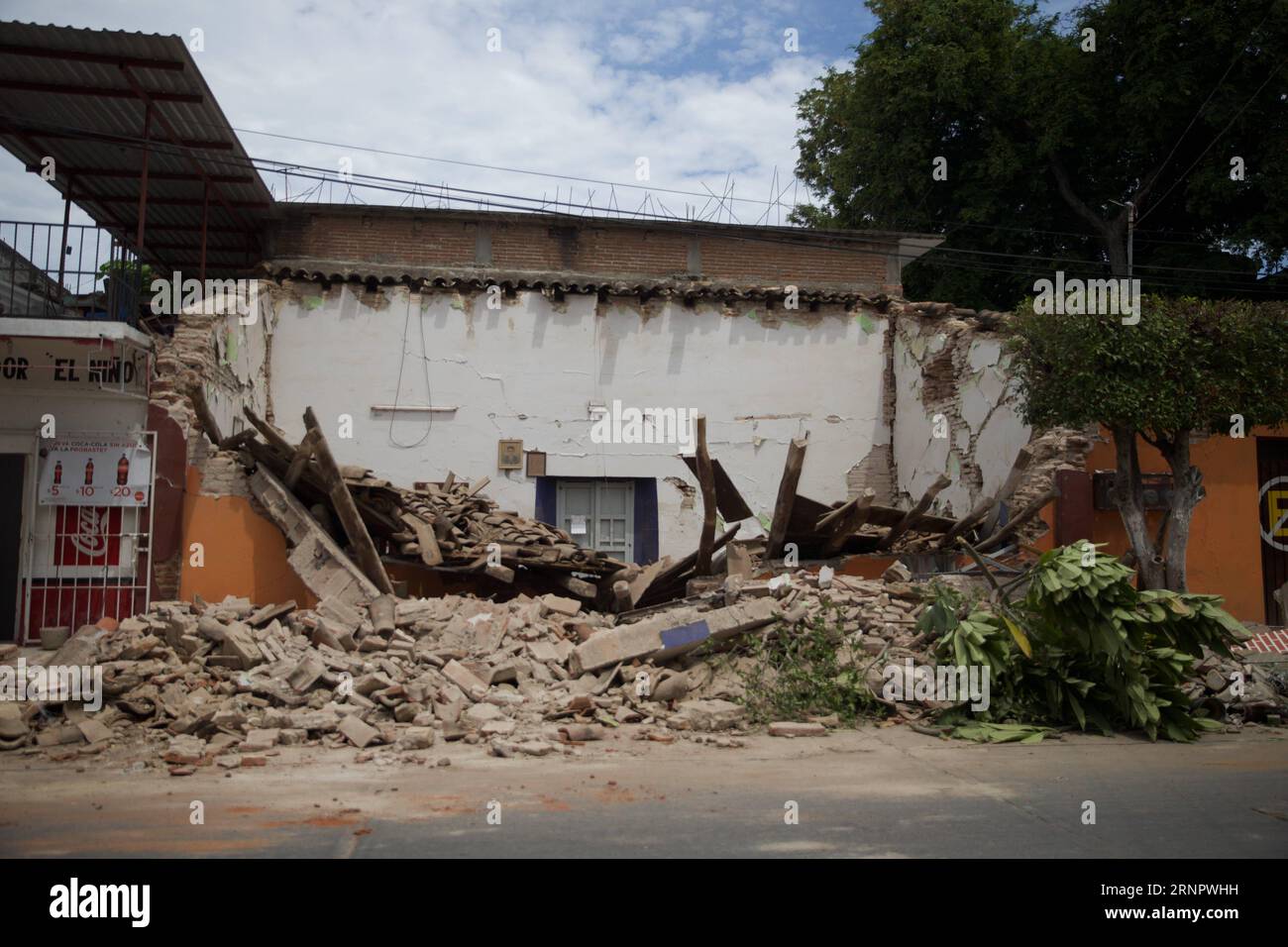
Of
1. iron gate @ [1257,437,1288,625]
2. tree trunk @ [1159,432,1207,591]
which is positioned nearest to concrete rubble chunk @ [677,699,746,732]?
tree trunk @ [1159,432,1207,591]

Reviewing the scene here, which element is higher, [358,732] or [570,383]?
[570,383]

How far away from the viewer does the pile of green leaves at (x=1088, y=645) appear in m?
7.59

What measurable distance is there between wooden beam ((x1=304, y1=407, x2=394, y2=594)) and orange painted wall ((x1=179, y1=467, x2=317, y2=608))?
1241 mm

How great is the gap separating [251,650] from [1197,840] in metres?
7.27

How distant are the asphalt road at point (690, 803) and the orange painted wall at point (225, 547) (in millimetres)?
3939

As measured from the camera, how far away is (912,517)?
1172cm

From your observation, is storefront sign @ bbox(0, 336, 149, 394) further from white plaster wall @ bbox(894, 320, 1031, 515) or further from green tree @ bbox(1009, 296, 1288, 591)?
white plaster wall @ bbox(894, 320, 1031, 515)

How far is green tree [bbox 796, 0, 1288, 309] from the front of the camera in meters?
18.8

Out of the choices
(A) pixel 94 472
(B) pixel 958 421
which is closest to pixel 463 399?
(A) pixel 94 472

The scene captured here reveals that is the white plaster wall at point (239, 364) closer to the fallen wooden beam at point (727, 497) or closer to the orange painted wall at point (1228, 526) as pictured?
the fallen wooden beam at point (727, 497)

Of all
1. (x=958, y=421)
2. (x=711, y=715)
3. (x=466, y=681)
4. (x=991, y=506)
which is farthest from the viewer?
(x=958, y=421)

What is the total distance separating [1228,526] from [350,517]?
36.6ft

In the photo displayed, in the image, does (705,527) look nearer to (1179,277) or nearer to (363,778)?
(363,778)

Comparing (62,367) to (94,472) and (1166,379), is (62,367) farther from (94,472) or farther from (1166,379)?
(1166,379)
